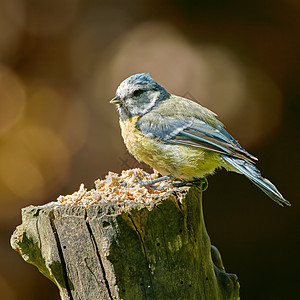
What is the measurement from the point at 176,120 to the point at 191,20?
1.26 m

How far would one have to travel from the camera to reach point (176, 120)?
2.65 m

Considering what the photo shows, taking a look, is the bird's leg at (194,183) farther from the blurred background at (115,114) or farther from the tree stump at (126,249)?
the blurred background at (115,114)

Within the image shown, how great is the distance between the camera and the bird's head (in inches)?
110

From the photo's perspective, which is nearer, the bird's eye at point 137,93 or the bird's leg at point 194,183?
the bird's leg at point 194,183

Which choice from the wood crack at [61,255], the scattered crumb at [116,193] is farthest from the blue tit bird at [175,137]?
the wood crack at [61,255]

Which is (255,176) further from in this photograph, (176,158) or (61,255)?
(61,255)

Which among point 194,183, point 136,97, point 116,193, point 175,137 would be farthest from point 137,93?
point 116,193

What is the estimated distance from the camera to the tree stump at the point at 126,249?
5.86 ft

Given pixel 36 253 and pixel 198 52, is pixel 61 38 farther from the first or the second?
pixel 36 253

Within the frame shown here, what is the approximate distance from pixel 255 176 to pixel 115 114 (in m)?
1.67

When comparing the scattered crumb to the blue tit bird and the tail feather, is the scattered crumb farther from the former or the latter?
the tail feather

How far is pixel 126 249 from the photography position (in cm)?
179

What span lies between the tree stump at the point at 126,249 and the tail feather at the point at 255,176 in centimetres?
54
